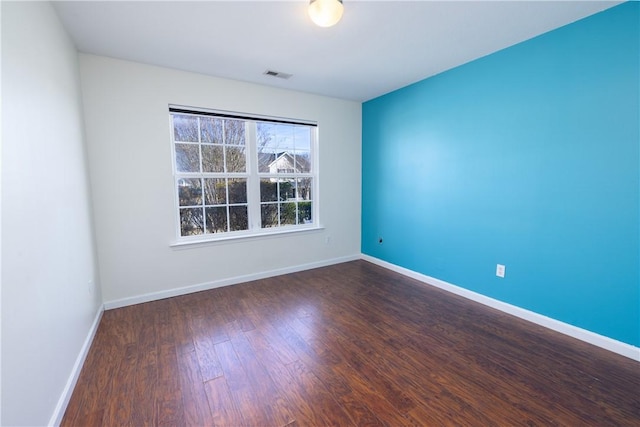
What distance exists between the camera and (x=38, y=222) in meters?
1.44

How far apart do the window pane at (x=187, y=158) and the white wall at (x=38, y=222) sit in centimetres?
101

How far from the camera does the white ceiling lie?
6.28 ft

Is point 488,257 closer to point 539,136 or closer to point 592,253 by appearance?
point 592,253

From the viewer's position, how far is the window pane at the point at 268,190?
367cm

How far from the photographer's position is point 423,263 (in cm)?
351

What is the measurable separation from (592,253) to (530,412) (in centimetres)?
138

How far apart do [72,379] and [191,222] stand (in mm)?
1777

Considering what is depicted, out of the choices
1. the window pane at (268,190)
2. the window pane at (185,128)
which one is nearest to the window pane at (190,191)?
the window pane at (185,128)

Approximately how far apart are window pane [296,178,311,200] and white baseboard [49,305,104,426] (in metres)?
2.59

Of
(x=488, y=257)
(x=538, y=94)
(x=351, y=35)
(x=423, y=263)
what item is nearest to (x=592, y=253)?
(x=488, y=257)

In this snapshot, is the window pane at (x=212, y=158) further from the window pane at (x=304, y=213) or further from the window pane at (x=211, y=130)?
the window pane at (x=304, y=213)

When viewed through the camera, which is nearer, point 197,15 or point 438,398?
point 438,398

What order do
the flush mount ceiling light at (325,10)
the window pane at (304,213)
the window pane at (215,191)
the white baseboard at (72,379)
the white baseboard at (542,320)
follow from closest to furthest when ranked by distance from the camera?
the white baseboard at (72,379), the flush mount ceiling light at (325,10), the white baseboard at (542,320), the window pane at (215,191), the window pane at (304,213)

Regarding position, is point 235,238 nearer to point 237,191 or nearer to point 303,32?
point 237,191
